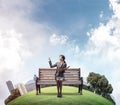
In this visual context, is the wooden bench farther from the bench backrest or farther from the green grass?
the green grass

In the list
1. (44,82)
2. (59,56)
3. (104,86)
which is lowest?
(104,86)

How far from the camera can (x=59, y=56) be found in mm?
23438

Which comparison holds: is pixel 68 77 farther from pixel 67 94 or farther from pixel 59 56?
pixel 59 56

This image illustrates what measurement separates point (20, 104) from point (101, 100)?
5763mm

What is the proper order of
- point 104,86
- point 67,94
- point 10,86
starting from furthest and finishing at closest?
point 104,86 < point 10,86 < point 67,94

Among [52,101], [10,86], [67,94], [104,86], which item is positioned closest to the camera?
[52,101]

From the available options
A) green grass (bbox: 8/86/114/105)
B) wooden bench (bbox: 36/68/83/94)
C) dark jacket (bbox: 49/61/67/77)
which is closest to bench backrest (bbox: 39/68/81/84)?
wooden bench (bbox: 36/68/83/94)

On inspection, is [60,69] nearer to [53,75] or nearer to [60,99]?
[60,99]

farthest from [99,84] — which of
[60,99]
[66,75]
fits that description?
[60,99]

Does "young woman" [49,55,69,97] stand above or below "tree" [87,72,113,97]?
above

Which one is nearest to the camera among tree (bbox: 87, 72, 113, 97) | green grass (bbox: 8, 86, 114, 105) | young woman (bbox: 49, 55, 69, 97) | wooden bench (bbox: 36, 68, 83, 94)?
green grass (bbox: 8, 86, 114, 105)

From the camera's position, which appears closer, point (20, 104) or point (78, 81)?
point (20, 104)

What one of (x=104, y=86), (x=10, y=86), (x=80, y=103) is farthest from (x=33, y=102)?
(x=104, y=86)

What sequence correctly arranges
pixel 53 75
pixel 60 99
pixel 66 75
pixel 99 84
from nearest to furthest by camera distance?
pixel 60 99 < pixel 53 75 < pixel 66 75 < pixel 99 84
